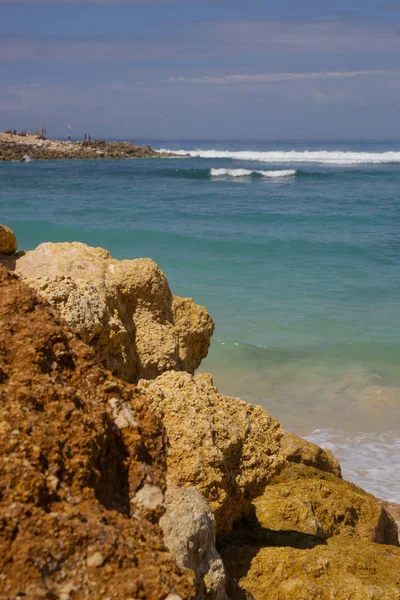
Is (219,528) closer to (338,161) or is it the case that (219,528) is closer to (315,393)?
(315,393)

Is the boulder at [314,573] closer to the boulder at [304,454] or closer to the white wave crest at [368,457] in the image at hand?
the boulder at [304,454]

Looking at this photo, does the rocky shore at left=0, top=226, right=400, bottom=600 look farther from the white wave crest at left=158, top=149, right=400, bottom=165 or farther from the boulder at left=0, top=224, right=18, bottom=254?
the white wave crest at left=158, top=149, right=400, bottom=165

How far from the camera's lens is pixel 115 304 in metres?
3.78

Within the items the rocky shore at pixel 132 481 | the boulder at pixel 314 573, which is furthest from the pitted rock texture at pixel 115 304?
the boulder at pixel 314 573

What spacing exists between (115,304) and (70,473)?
211cm

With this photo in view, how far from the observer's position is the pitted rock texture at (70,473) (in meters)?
1.50

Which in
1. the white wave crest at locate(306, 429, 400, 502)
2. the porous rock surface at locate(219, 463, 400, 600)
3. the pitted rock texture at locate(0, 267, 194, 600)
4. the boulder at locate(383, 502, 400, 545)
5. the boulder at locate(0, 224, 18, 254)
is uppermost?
the boulder at locate(0, 224, 18, 254)

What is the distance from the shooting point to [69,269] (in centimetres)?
376

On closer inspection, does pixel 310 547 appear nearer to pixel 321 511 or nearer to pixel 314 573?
pixel 314 573

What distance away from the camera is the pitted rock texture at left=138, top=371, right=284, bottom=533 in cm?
258

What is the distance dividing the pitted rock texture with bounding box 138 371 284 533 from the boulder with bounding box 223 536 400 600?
7.9 inches

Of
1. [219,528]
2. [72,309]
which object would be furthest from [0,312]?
[219,528]

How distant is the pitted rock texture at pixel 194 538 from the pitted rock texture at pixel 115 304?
122 centimetres

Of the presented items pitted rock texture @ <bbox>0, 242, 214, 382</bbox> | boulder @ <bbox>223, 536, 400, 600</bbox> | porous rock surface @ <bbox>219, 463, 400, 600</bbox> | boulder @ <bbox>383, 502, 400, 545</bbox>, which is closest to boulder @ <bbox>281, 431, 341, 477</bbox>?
porous rock surface @ <bbox>219, 463, 400, 600</bbox>
